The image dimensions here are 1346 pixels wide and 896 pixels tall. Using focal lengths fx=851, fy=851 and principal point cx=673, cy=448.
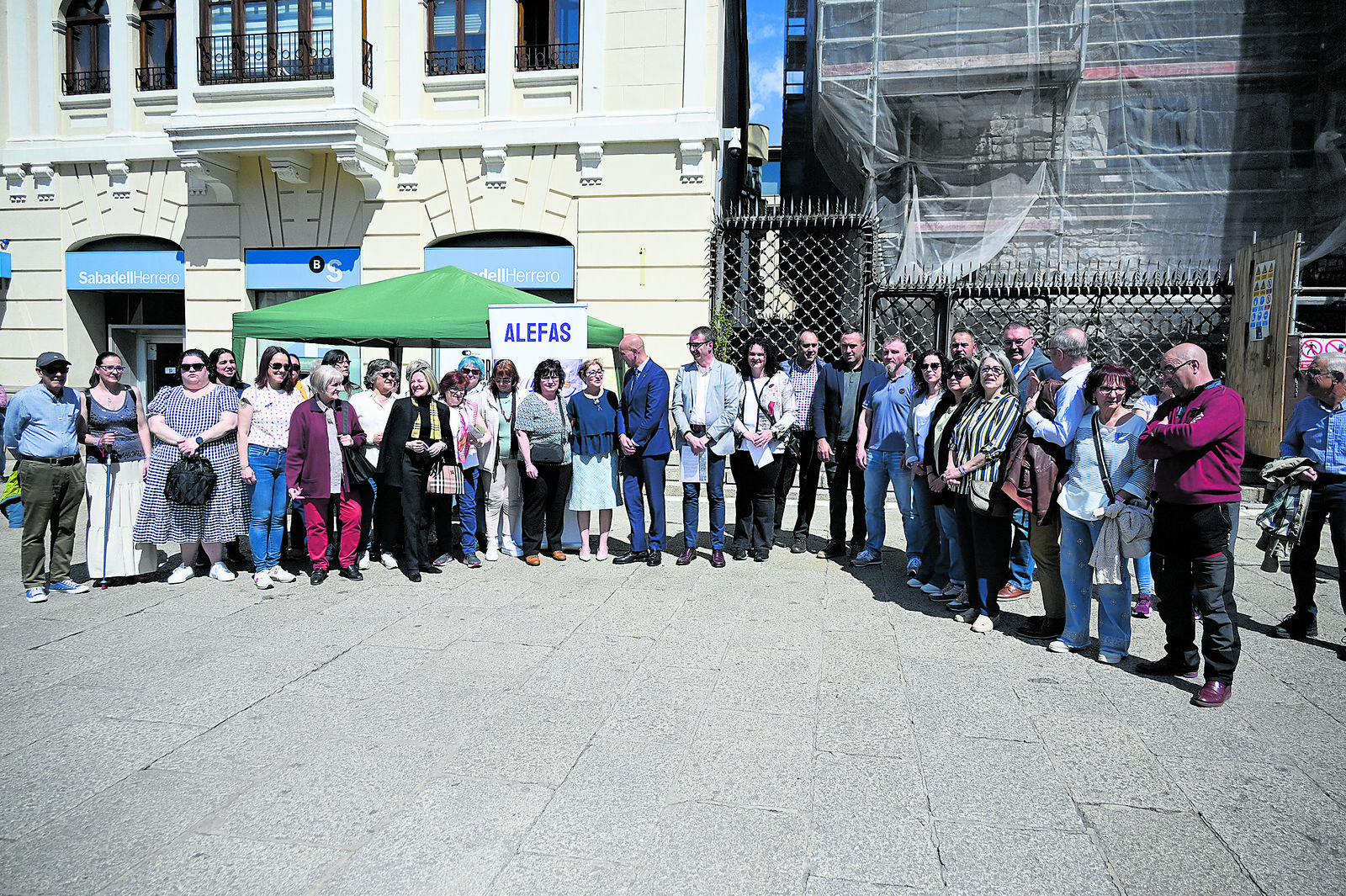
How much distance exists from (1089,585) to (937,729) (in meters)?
1.71

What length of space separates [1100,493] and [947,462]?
1.08 m

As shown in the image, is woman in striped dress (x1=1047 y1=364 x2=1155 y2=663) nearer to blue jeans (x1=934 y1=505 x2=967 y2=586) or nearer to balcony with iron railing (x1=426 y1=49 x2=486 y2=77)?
blue jeans (x1=934 y1=505 x2=967 y2=586)

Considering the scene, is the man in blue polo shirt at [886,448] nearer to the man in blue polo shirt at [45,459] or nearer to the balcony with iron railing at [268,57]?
the man in blue polo shirt at [45,459]

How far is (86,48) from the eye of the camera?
544 inches

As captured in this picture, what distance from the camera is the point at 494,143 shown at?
496 inches

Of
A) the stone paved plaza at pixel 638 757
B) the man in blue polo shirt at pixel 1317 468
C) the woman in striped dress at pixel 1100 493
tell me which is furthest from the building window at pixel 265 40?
the man in blue polo shirt at pixel 1317 468

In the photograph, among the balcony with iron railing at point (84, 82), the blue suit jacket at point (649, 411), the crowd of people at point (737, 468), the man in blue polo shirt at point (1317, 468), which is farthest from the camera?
the balcony with iron railing at point (84, 82)

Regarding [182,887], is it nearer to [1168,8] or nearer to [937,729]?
[937,729]

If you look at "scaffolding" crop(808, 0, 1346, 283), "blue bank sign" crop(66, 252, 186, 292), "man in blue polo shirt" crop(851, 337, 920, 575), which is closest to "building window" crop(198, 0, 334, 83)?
"blue bank sign" crop(66, 252, 186, 292)

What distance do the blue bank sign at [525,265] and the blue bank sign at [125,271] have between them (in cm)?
462

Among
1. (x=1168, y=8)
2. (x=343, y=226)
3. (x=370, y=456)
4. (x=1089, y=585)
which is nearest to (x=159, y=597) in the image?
(x=370, y=456)

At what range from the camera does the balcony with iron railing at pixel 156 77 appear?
529 inches

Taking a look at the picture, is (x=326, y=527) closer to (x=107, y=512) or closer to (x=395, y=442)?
(x=395, y=442)

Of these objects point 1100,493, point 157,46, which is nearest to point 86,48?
point 157,46
